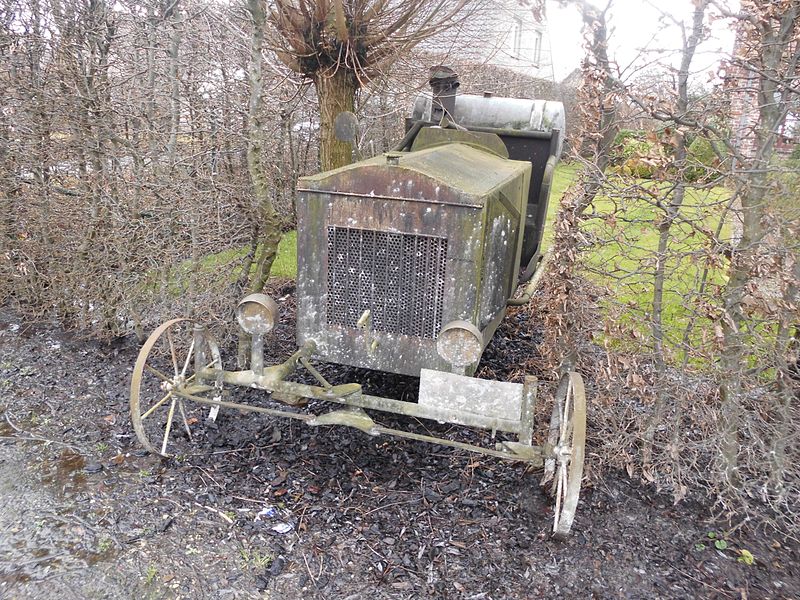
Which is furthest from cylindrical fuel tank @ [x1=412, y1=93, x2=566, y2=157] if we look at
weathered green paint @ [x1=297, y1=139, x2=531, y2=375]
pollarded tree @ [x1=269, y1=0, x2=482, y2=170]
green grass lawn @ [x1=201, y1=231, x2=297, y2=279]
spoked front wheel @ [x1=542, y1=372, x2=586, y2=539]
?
spoked front wheel @ [x1=542, y1=372, x2=586, y2=539]

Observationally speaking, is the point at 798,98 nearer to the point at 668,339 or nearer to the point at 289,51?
the point at 668,339

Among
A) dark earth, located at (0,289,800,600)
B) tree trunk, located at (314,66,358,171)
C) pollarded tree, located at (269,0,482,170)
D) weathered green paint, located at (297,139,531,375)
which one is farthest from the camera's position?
tree trunk, located at (314,66,358,171)

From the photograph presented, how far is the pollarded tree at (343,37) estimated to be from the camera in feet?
17.8

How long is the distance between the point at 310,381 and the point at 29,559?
2425mm

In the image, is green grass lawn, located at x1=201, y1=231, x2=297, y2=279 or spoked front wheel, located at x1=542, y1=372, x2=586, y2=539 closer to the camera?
spoked front wheel, located at x1=542, y1=372, x2=586, y2=539

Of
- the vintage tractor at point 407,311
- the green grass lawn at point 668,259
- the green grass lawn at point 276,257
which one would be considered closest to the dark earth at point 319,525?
the vintage tractor at point 407,311

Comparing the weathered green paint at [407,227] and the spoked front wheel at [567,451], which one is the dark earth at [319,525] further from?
the weathered green paint at [407,227]

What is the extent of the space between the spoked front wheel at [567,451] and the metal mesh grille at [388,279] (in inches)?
33.9

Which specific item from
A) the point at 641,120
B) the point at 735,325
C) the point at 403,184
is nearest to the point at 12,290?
the point at 403,184

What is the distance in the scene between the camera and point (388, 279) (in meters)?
3.51

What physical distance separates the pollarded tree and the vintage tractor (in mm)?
2220

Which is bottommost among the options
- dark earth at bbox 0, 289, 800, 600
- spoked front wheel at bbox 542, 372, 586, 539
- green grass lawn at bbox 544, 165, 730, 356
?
dark earth at bbox 0, 289, 800, 600

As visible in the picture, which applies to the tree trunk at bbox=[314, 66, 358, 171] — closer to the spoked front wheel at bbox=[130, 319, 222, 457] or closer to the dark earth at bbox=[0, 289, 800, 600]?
the spoked front wheel at bbox=[130, 319, 222, 457]

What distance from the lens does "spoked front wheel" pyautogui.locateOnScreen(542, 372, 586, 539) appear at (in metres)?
2.86
